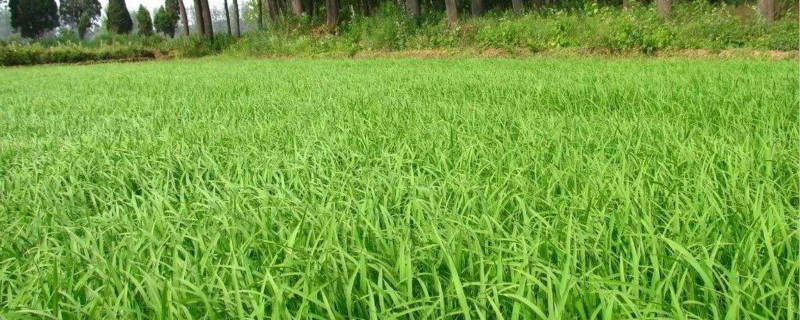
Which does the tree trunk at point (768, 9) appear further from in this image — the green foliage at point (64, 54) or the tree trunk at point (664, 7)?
the green foliage at point (64, 54)

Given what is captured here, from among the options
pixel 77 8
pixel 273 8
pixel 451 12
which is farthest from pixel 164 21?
pixel 451 12

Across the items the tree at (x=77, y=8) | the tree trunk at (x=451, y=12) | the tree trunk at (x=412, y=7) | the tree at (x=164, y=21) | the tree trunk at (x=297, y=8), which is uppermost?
the tree at (x=77, y=8)

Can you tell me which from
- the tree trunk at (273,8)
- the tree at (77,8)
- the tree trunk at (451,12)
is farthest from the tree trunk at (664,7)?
the tree at (77,8)

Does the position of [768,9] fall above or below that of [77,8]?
below

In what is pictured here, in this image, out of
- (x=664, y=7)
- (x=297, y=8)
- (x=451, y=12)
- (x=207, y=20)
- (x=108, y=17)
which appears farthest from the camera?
(x=108, y=17)

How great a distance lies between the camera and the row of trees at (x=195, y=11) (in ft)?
68.3

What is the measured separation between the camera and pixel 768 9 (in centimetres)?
1294

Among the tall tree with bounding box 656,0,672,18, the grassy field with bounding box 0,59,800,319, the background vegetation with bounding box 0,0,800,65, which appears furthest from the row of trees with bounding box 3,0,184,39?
the grassy field with bounding box 0,59,800,319

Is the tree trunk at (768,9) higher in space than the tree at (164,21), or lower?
lower

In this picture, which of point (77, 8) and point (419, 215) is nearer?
point (419, 215)

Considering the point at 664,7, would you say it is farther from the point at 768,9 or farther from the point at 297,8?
the point at 297,8

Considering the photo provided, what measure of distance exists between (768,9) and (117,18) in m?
58.4

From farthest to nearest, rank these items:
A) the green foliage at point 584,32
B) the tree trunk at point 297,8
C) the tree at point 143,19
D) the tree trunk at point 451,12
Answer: the tree at point 143,19
the tree trunk at point 297,8
the tree trunk at point 451,12
the green foliage at point 584,32

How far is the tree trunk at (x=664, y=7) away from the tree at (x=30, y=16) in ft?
194
